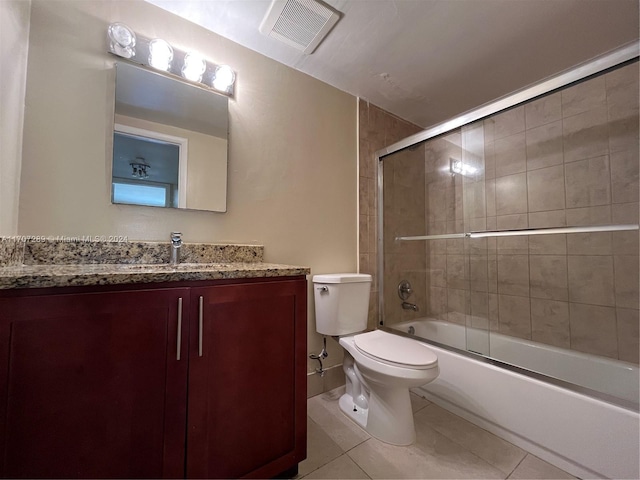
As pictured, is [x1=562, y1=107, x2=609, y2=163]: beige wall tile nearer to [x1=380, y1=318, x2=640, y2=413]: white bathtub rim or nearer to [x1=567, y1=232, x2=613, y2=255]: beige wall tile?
[x1=567, y1=232, x2=613, y2=255]: beige wall tile

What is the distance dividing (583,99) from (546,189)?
0.55 metres

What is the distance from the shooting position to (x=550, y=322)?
1.73 meters

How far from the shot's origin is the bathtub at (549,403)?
3.31 feet

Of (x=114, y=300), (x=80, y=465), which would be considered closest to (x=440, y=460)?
(x=80, y=465)

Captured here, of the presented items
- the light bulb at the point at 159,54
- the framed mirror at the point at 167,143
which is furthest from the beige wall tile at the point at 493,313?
the light bulb at the point at 159,54

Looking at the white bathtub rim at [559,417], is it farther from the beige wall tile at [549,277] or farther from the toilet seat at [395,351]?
the beige wall tile at [549,277]

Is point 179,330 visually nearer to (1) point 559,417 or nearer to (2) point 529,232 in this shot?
(1) point 559,417

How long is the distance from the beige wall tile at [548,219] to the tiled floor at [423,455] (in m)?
1.36

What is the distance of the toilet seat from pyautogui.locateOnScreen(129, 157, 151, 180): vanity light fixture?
1.35m

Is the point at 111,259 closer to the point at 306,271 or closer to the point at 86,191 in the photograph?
the point at 86,191

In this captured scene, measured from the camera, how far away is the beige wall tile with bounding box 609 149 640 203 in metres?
1.41

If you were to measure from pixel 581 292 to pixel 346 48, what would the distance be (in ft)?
6.82

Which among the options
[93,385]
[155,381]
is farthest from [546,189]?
[93,385]

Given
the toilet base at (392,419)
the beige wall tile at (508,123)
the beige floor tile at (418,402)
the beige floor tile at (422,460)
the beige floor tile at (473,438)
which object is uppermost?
the beige wall tile at (508,123)
